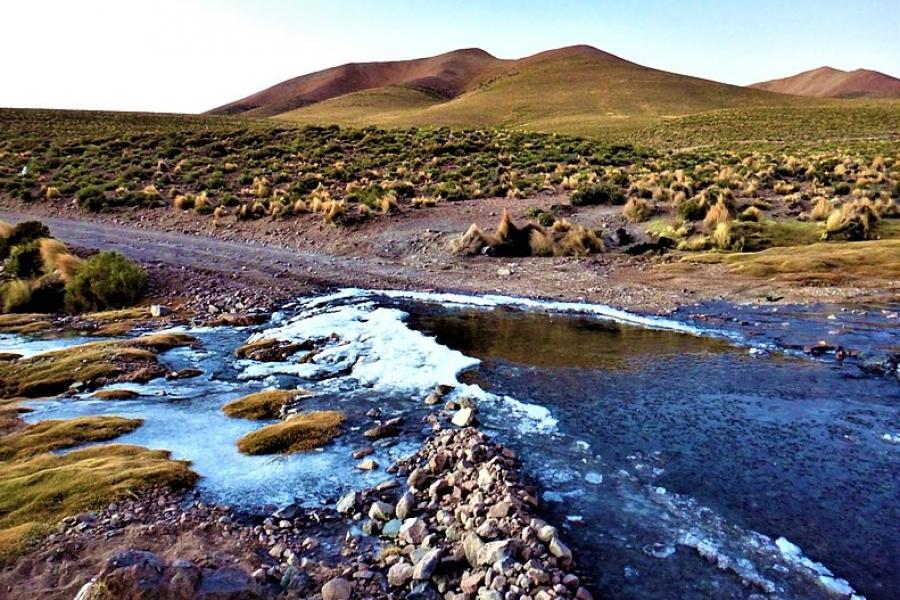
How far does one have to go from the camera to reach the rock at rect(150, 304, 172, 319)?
56.1ft

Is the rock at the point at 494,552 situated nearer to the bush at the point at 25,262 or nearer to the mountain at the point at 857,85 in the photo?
the bush at the point at 25,262

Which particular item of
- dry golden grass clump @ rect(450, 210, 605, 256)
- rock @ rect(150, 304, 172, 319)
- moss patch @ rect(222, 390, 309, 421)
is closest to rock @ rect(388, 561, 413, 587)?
moss patch @ rect(222, 390, 309, 421)

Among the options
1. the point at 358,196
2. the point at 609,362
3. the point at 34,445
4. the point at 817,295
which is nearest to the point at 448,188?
the point at 358,196

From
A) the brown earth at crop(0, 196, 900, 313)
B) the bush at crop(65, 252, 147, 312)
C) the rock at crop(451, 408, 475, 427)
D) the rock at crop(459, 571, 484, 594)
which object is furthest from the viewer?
the bush at crop(65, 252, 147, 312)

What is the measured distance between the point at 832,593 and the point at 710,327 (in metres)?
9.32

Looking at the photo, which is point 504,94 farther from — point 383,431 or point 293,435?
point 293,435

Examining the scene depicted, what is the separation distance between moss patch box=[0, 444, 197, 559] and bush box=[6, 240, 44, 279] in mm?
14359

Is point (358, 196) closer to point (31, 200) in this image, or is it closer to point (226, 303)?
point (226, 303)

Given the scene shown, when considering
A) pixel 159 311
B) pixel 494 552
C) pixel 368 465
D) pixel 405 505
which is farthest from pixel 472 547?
pixel 159 311

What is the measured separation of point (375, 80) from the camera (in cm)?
17788

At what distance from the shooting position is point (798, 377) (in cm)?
1106

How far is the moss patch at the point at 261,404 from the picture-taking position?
10.2 metres

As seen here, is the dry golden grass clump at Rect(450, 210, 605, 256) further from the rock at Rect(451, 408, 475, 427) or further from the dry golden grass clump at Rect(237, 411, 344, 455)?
the dry golden grass clump at Rect(237, 411, 344, 455)

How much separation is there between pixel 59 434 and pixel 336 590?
5.98 m
